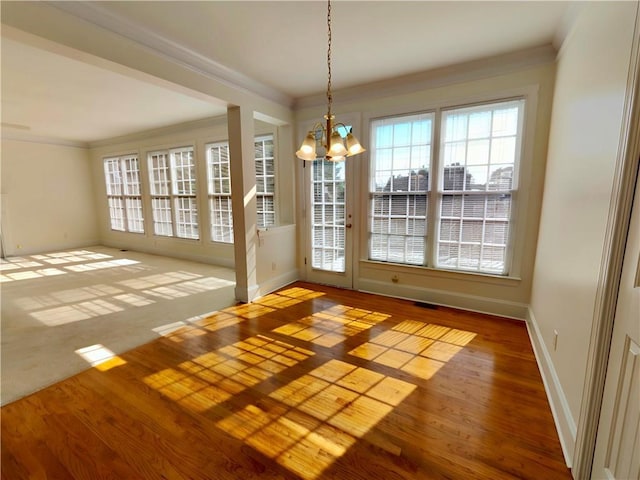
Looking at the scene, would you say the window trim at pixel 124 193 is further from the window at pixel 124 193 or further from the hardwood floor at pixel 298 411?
the hardwood floor at pixel 298 411

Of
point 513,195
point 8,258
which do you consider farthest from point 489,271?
point 8,258

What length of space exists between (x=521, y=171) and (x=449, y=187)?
0.71 metres

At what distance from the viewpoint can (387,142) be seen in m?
3.72

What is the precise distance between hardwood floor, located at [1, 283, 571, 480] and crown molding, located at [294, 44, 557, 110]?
8.91 ft

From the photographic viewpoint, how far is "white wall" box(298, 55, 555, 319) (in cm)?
288

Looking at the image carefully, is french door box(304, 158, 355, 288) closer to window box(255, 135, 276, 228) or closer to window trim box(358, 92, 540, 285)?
window trim box(358, 92, 540, 285)

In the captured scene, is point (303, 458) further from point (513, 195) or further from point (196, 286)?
point (196, 286)

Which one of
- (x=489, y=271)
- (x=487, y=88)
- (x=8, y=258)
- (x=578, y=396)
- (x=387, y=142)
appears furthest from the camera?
(x=8, y=258)

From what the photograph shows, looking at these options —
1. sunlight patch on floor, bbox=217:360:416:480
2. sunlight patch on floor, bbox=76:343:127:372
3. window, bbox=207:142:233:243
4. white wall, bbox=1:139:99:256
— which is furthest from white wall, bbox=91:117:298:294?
sunlight patch on floor, bbox=217:360:416:480

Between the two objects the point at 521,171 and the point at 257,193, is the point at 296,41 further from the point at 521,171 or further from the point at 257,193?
the point at 521,171

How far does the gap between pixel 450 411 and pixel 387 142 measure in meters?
3.02

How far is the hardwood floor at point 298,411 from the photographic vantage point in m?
1.50

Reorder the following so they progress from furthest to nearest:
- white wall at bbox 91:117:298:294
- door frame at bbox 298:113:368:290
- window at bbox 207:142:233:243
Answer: window at bbox 207:142:233:243 → white wall at bbox 91:117:298:294 → door frame at bbox 298:113:368:290

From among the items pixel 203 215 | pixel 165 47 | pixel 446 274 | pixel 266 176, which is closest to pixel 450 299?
pixel 446 274
